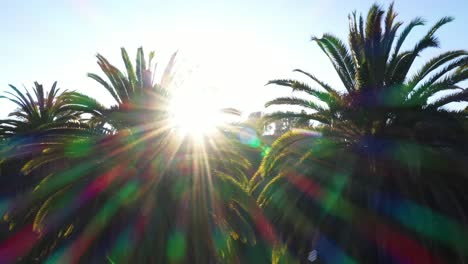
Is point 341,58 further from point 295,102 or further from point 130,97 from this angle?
point 130,97

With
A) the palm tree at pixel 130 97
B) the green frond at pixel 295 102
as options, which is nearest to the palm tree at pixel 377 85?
the green frond at pixel 295 102

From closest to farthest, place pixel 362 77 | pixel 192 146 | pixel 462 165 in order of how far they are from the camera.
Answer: pixel 462 165, pixel 362 77, pixel 192 146

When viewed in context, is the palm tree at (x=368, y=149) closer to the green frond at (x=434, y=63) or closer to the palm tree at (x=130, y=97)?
the green frond at (x=434, y=63)

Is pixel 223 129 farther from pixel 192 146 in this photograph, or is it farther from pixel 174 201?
pixel 174 201

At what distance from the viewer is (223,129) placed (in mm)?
13789

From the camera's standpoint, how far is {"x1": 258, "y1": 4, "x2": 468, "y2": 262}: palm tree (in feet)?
35.0

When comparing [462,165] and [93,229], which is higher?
[462,165]

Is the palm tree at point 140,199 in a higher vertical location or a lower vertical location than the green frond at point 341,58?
lower

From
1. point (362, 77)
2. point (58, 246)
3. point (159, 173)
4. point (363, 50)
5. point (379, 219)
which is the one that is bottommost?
point (58, 246)

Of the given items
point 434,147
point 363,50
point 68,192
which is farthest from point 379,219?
point 68,192

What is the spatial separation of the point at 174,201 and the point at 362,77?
20.8 feet

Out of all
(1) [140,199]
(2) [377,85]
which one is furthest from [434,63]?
(1) [140,199]

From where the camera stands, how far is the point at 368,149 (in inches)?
460

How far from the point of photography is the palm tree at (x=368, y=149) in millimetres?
10680
